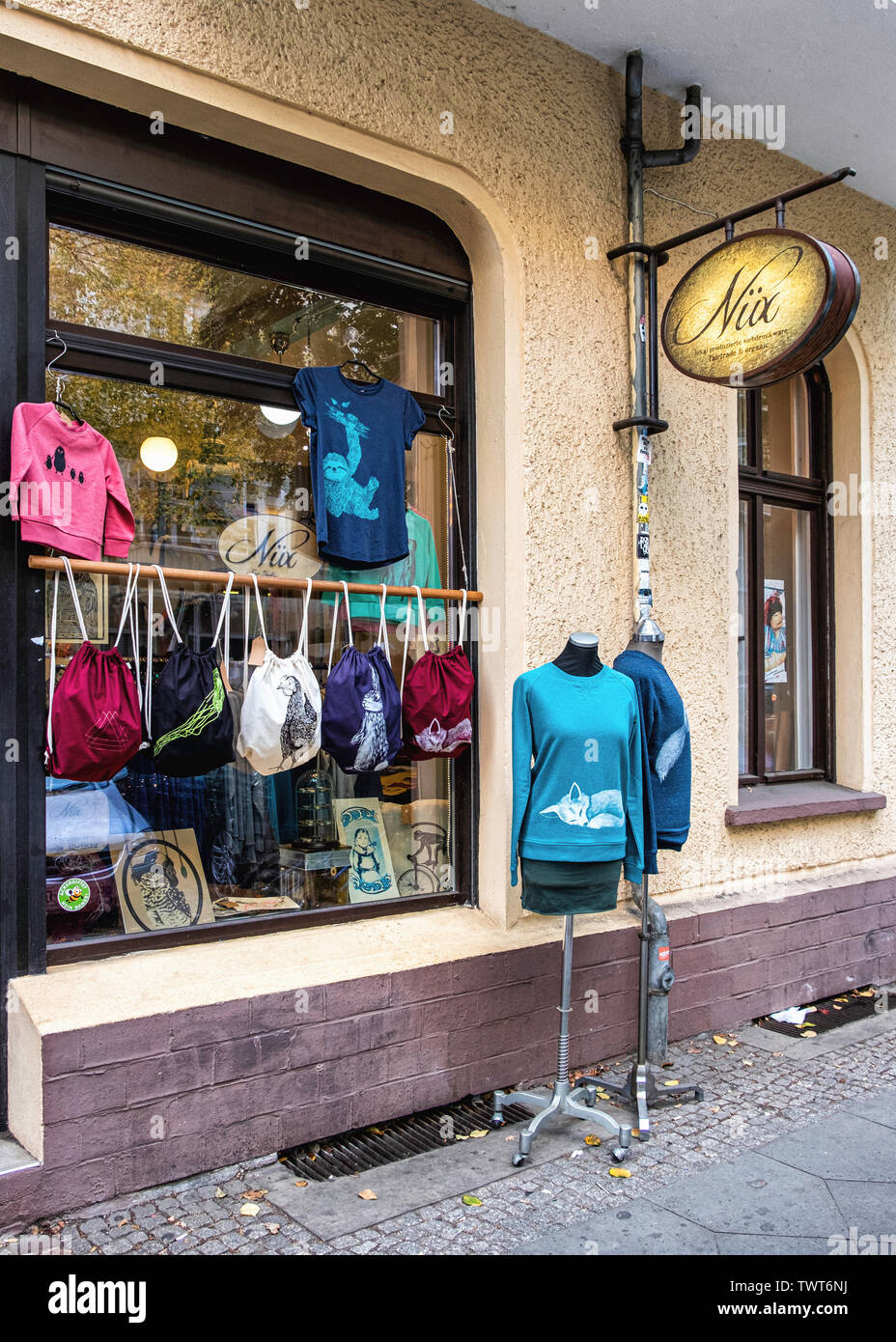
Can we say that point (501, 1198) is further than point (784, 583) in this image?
No

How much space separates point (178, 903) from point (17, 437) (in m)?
1.75

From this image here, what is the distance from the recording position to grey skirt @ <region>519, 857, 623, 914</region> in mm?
3684

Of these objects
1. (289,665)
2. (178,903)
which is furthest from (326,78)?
(178,903)

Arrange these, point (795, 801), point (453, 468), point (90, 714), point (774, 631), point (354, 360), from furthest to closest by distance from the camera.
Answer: point (774, 631) → point (795, 801) → point (453, 468) → point (354, 360) → point (90, 714)

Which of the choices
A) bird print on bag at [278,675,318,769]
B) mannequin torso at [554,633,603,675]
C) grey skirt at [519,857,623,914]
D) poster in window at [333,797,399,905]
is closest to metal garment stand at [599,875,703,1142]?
grey skirt at [519,857,623,914]

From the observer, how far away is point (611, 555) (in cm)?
490

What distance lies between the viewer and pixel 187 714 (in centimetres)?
366

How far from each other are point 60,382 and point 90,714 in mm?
1188

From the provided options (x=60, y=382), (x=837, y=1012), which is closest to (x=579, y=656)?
(x=60, y=382)

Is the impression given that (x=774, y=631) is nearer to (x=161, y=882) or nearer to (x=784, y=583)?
(x=784, y=583)

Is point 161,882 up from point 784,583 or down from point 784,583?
down

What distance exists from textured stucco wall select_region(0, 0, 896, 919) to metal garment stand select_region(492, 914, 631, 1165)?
2.06 feet

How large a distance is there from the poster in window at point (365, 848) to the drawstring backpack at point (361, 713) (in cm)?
31

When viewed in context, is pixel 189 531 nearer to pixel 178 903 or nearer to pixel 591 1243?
pixel 178 903
